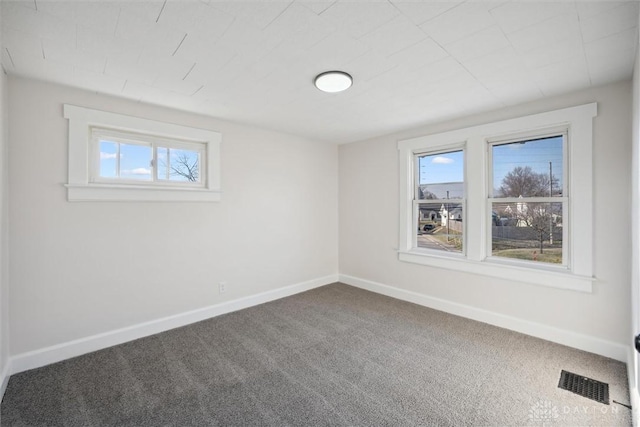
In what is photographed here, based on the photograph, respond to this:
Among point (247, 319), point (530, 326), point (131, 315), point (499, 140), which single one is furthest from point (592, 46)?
point (131, 315)

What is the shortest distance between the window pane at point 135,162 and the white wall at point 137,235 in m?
0.32

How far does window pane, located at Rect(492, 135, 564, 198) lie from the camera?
2.85m

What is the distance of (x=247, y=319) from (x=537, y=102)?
3.81 meters

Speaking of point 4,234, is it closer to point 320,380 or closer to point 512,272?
point 320,380

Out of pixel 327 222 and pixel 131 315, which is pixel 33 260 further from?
pixel 327 222

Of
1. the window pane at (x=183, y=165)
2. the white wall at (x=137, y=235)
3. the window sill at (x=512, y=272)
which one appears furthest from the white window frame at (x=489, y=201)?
the window pane at (x=183, y=165)

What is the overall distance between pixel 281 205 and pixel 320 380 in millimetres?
2424

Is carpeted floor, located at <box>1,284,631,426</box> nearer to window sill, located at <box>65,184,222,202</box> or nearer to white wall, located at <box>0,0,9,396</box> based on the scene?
white wall, located at <box>0,0,9,396</box>

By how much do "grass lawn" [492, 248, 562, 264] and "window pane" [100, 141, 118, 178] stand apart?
164 inches

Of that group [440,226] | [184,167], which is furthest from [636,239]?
[184,167]

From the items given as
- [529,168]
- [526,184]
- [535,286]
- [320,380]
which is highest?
[529,168]

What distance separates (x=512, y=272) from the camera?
2971 millimetres

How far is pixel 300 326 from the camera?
3084 millimetres

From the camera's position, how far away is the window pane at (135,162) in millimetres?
2842
